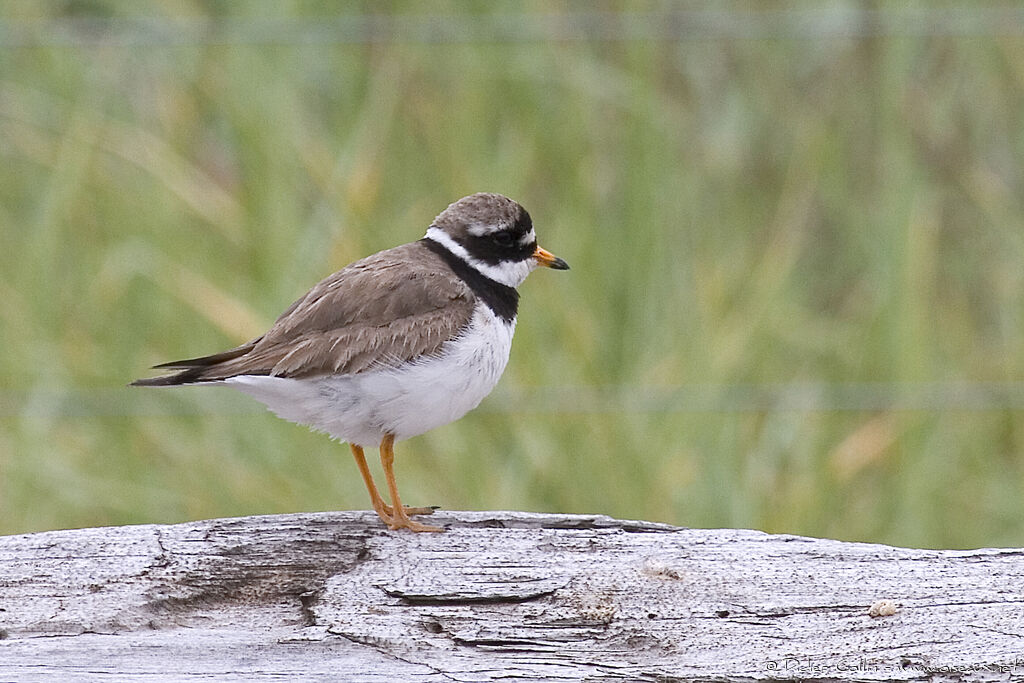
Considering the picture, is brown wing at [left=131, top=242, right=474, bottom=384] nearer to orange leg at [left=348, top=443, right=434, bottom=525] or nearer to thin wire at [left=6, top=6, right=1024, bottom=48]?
orange leg at [left=348, top=443, right=434, bottom=525]

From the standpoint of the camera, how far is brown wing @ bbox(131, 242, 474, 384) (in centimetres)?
388

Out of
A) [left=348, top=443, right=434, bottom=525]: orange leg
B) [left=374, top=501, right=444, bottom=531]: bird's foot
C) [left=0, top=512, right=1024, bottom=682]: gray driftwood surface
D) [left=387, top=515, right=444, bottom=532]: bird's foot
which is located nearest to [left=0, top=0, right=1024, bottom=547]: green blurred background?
[left=348, top=443, right=434, bottom=525]: orange leg

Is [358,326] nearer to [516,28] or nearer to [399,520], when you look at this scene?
[399,520]

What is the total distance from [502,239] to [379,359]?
638 millimetres

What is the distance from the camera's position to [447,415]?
3.99 meters

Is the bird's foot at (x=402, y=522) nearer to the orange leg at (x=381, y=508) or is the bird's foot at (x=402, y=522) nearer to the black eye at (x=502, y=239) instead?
the orange leg at (x=381, y=508)

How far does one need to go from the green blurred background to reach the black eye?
2.12m

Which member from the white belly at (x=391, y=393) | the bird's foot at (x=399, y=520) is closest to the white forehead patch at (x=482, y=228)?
the white belly at (x=391, y=393)

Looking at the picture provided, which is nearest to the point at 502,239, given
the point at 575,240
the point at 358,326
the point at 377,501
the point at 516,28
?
the point at 358,326

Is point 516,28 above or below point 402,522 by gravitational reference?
above

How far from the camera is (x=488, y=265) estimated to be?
4.31 m

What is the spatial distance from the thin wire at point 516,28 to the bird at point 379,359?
3357 millimetres

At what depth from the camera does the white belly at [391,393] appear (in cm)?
390

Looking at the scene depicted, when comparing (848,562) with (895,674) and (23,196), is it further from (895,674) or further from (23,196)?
(23,196)
